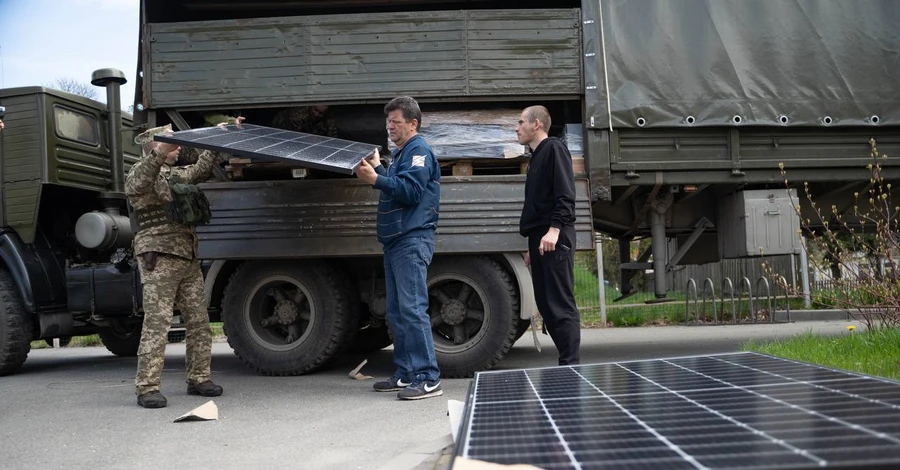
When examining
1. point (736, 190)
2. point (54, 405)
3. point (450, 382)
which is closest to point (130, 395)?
point (54, 405)

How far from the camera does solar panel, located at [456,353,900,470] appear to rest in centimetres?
135

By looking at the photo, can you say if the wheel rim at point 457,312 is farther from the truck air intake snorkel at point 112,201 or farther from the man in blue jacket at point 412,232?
the truck air intake snorkel at point 112,201

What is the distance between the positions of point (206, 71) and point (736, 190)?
4.63m

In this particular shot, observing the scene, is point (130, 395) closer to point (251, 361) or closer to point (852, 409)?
point (251, 361)

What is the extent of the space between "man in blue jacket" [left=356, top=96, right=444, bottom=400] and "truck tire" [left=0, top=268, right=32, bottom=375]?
4.20 metres

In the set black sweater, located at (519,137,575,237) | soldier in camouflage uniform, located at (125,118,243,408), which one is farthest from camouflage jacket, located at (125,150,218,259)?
black sweater, located at (519,137,575,237)

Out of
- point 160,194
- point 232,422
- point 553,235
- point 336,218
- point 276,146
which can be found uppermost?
point 276,146

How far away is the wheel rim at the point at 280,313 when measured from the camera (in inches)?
253

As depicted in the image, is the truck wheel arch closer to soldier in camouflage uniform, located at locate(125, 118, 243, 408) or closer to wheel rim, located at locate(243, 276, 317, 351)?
wheel rim, located at locate(243, 276, 317, 351)

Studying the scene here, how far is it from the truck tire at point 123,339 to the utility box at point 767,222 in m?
6.49

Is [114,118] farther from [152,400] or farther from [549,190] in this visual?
[549,190]

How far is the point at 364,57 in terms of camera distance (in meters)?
6.30

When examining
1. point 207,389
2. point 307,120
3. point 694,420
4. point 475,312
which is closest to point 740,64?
point 475,312

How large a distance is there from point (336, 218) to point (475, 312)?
137 centimetres
